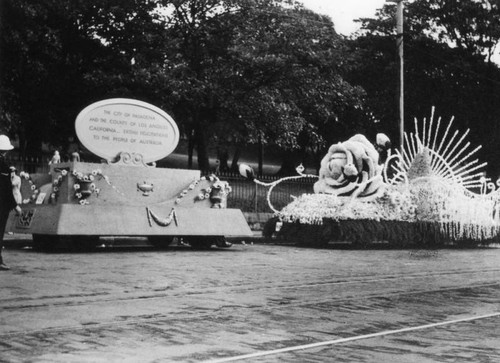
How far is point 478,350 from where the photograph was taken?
240 inches

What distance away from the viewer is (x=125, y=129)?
15.9 metres

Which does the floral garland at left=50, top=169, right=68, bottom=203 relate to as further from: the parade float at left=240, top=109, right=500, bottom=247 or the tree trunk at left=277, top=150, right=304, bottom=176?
the tree trunk at left=277, top=150, right=304, bottom=176

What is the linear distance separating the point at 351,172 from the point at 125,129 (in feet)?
18.3

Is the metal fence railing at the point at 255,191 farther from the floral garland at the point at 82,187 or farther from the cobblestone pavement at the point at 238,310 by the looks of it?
the cobblestone pavement at the point at 238,310

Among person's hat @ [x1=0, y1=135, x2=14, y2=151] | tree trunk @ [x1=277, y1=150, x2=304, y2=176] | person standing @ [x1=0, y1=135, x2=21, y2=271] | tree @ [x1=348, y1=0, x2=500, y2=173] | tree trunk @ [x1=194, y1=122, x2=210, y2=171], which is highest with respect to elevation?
tree @ [x1=348, y1=0, x2=500, y2=173]

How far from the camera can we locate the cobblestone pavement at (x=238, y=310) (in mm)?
5875

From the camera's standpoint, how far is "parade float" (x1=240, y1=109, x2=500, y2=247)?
731 inches

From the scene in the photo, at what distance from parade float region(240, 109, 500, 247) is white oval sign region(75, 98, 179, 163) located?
13.0 feet

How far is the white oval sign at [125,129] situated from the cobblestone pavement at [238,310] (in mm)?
2365

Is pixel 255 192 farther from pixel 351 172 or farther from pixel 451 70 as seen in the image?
pixel 451 70

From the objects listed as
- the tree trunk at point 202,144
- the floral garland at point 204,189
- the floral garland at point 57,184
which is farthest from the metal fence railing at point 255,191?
the tree trunk at point 202,144

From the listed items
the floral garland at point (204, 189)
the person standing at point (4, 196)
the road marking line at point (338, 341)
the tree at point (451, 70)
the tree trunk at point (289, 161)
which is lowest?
the road marking line at point (338, 341)

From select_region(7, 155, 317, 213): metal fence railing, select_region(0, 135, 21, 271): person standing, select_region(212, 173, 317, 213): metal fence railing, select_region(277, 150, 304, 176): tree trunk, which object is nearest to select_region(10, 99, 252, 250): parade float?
select_region(0, 135, 21, 271): person standing

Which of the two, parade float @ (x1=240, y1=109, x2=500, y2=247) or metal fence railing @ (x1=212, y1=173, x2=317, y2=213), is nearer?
parade float @ (x1=240, y1=109, x2=500, y2=247)
